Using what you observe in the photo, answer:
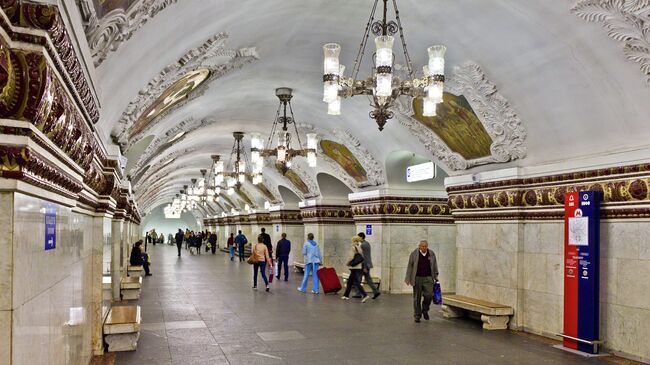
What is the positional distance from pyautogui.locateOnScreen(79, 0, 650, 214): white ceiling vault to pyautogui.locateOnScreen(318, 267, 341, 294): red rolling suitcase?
4054 millimetres

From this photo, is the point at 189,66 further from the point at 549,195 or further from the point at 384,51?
the point at 549,195

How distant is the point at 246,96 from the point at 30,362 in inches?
369

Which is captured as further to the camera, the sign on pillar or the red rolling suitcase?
the red rolling suitcase

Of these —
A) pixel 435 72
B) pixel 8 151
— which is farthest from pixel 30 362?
pixel 435 72

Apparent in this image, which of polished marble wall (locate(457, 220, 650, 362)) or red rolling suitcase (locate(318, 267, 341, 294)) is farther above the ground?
polished marble wall (locate(457, 220, 650, 362))

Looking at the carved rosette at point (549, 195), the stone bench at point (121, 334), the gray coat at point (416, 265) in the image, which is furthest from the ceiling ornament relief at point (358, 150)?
the stone bench at point (121, 334)

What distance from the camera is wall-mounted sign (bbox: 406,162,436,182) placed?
12680 millimetres

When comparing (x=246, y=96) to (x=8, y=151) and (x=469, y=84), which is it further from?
(x=8, y=151)

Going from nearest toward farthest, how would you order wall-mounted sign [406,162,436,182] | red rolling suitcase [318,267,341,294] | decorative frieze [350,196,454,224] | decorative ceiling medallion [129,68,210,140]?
1. decorative ceiling medallion [129,68,210,140]
2. wall-mounted sign [406,162,436,182]
3. red rolling suitcase [318,267,341,294]
4. decorative frieze [350,196,454,224]

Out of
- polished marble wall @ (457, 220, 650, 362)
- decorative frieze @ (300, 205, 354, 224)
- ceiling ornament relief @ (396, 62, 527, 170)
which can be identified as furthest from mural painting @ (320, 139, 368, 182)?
ceiling ornament relief @ (396, 62, 527, 170)

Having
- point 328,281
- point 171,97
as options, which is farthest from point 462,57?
point 328,281

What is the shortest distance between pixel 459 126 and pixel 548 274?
2856mm

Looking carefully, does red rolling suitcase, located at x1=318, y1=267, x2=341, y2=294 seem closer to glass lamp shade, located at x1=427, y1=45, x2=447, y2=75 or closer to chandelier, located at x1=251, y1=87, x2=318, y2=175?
chandelier, located at x1=251, y1=87, x2=318, y2=175

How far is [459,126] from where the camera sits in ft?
31.4
